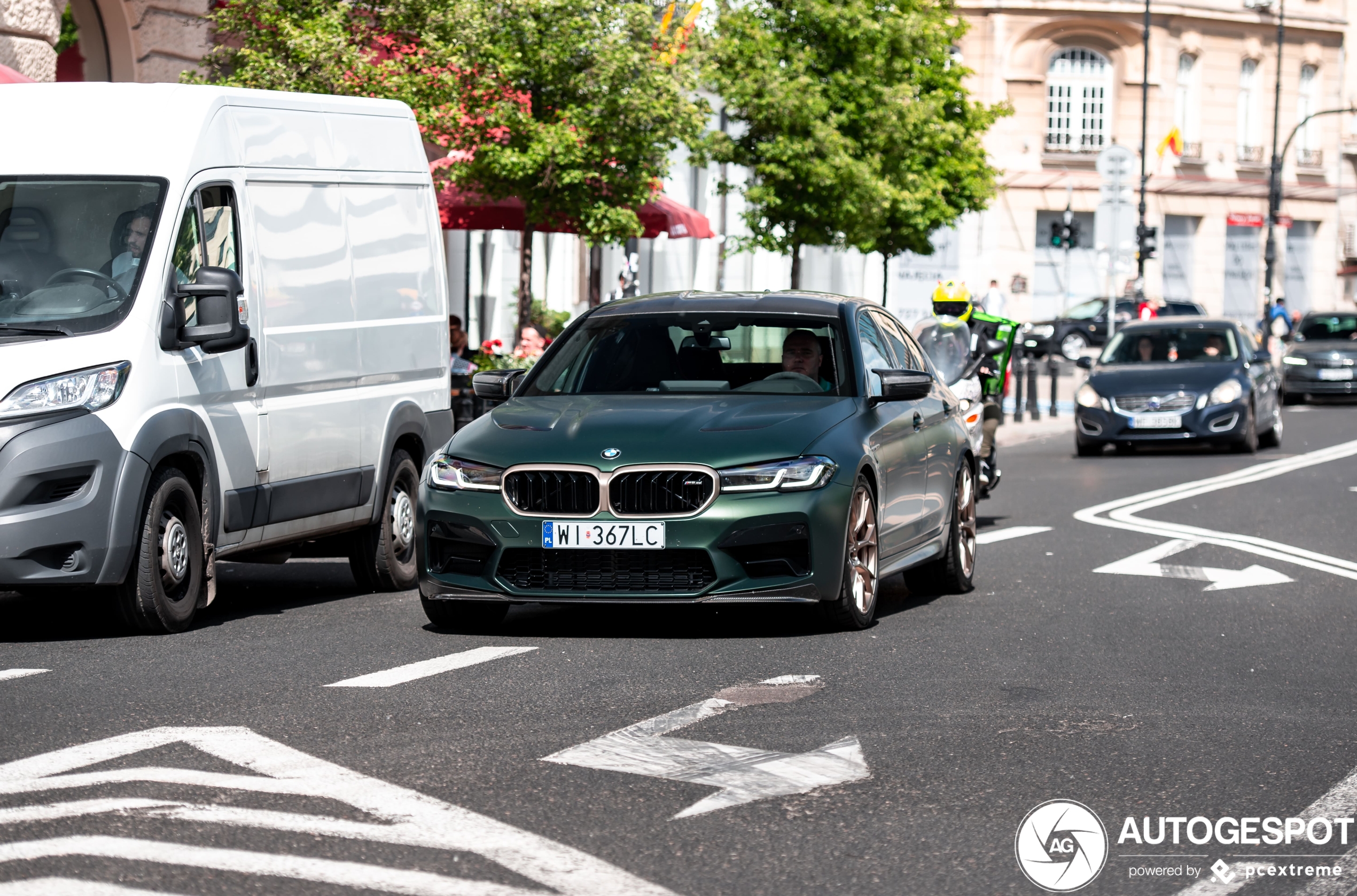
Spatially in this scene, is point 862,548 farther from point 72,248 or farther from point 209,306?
point 72,248

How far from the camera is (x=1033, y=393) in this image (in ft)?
102

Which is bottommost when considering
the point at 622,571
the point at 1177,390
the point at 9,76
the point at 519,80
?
the point at 1177,390

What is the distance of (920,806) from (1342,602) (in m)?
6.09

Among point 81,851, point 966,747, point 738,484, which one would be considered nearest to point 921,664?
point 738,484

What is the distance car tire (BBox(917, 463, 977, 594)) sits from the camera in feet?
36.5

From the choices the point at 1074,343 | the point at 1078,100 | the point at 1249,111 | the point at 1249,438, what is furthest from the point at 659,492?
the point at 1249,111

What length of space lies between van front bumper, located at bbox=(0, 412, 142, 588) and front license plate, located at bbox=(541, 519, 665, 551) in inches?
67.5

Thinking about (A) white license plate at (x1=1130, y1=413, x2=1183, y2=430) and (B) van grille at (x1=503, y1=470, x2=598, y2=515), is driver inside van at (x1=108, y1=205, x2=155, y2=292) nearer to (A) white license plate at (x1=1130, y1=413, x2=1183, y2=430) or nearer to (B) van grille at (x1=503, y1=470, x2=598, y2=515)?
(B) van grille at (x1=503, y1=470, x2=598, y2=515)

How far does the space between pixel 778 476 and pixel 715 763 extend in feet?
8.84

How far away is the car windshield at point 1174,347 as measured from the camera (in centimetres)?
2478

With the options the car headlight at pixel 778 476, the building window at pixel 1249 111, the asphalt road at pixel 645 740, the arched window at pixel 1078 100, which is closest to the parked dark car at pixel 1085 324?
the arched window at pixel 1078 100

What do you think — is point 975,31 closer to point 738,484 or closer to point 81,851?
point 738,484

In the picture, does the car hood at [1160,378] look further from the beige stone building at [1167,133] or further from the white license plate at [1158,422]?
the beige stone building at [1167,133]

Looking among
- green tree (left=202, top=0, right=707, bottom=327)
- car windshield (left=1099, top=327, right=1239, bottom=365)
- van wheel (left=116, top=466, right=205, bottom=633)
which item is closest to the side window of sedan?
van wheel (left=116, top=466, right=205, bottom=633)
